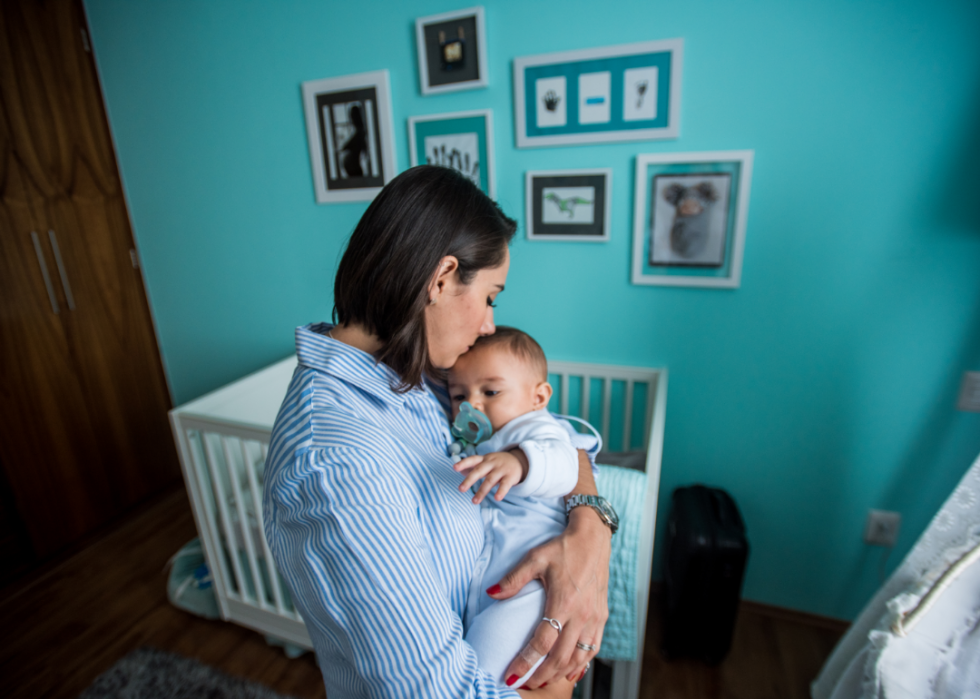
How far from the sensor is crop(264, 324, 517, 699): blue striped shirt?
23.4 inches

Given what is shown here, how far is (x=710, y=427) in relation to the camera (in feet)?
5.54

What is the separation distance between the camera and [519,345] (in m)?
1.05

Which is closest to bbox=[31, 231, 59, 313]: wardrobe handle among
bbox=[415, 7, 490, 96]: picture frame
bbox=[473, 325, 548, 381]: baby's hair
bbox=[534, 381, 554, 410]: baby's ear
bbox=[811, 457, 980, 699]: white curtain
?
bbox=[415, 7, 490, 96]: picture frame

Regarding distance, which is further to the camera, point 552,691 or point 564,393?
point 564,393

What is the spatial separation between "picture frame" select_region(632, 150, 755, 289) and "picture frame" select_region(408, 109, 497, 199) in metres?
0.49

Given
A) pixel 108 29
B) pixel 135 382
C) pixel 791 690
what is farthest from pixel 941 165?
pixel 135 382

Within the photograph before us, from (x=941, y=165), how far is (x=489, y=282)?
1.30 m

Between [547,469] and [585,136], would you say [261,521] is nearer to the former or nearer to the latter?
[547,469]

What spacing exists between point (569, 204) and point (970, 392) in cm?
124

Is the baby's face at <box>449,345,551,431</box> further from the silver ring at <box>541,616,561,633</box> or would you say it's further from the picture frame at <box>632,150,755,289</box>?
the picture frame at <box>632,150,755,289</box>

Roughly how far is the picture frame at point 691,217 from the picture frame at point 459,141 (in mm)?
492

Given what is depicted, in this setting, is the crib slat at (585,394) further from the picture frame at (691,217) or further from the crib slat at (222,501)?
the crib slat at (222,501)

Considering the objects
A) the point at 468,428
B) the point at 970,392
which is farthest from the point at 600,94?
the point at 970,392

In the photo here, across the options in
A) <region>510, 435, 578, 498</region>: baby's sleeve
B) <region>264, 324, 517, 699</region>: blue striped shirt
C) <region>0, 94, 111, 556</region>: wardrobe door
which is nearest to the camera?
<region>264, 324, 517, 699</region>: blue striped shirt
